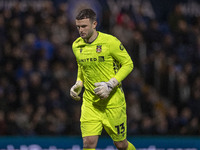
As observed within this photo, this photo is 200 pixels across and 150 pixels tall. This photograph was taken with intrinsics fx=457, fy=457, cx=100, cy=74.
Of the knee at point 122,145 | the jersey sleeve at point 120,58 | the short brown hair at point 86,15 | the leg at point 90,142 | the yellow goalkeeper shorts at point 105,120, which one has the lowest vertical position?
the knee at point 122,145

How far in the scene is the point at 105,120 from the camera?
21.4ft

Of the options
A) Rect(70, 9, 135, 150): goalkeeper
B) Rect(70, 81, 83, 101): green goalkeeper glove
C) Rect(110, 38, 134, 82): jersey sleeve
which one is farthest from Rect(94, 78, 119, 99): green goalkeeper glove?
Rect(70, 81, 83, 101): green goalkeeper glove

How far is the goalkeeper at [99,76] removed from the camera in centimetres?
631

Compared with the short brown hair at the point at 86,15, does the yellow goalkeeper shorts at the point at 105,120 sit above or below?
below

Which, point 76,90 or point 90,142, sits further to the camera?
point 76,90

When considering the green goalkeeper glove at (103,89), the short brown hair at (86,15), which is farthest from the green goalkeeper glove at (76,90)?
the short brown hair at (86,15)

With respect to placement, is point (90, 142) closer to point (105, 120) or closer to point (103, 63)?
point (105, 120)

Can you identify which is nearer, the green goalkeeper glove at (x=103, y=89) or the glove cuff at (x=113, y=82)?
the green goalkeeper glove at (x=103, y=89)

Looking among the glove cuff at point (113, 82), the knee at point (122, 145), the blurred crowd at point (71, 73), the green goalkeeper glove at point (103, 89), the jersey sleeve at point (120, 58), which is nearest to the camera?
the green goalkeeper glove at point (103, 89)

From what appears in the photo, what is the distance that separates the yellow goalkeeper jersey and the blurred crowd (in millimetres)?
4522

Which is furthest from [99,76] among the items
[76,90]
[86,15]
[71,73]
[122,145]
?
[71,73]

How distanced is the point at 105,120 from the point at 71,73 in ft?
16.8

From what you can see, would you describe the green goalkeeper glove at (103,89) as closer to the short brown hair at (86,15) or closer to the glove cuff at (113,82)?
the glove cuff at (113,82)

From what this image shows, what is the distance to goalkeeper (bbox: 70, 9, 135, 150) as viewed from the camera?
6312 millimetres
